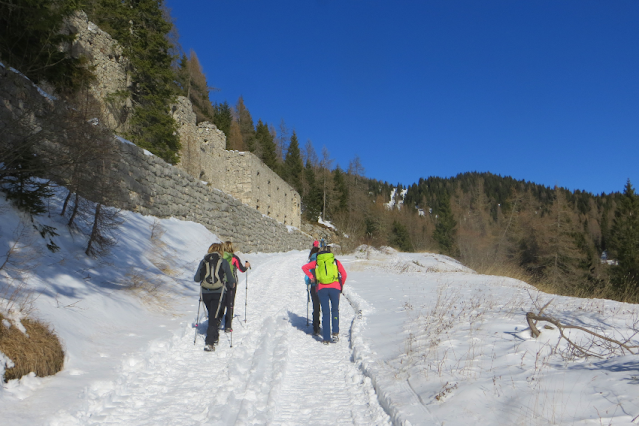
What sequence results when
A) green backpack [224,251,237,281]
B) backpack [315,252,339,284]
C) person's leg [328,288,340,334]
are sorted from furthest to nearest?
green backpack [224,251,237,281], backpack [315,252,339,284], person's leg [328,288,340,334]

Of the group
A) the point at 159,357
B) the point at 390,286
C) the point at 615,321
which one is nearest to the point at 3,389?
the point at 159,357

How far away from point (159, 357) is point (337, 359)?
101 inches

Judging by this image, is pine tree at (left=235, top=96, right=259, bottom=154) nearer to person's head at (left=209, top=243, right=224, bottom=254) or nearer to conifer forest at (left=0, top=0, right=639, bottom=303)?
conifer forest at (left=0, top=0, right=639, bottom=303)

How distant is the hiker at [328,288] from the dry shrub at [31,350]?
12.4 feet

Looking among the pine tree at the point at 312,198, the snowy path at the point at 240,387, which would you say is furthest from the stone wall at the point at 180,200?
the pine tree at the point at 312,198

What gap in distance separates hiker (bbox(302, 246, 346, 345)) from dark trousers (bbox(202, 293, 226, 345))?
175cm

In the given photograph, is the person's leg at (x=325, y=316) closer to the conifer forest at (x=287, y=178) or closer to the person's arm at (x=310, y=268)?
the person's arm at (x=310, y=268)

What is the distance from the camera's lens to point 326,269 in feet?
21.6

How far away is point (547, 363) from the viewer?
4.11m

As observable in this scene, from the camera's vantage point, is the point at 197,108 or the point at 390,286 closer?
the point at 390,286

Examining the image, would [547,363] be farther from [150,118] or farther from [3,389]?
[150,118]

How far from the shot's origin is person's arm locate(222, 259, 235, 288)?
645 centimetres

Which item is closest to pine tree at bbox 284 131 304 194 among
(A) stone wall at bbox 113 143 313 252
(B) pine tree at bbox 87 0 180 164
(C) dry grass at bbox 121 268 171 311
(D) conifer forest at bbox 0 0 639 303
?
(D) conifer forest at bbox 0 0 639 303

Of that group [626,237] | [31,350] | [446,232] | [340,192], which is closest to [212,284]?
[31,350]
